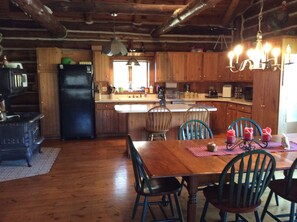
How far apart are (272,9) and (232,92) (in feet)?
7.41

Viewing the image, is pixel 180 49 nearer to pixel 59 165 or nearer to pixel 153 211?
pixel 59 165

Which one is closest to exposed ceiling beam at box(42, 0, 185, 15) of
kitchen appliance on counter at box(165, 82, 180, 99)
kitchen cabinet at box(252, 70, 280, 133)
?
kitchen cabinet at box(252, 70, 280, 133)

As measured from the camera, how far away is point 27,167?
4.52 m

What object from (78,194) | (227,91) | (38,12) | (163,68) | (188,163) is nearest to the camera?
(188,163)

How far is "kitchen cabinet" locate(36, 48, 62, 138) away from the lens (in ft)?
20.5

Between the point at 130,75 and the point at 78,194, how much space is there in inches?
169

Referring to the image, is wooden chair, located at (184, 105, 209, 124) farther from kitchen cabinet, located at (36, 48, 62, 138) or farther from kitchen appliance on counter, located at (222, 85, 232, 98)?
kitchen cabinet, located at (36, 48, 62, 138)

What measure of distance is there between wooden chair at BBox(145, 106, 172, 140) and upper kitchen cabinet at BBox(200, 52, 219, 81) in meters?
2.90

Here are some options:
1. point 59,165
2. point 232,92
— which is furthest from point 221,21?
point 59,165

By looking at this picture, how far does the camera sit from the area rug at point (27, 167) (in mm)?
4199

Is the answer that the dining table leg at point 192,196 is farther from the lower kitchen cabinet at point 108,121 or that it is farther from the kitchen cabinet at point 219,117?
the kitchen cabinet at point 219,117

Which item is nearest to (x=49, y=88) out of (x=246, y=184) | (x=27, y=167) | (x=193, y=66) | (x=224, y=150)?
(x=27, y=167)

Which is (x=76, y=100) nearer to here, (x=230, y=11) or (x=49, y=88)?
(x=49, y=88)

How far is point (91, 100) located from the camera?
635 centimetres
